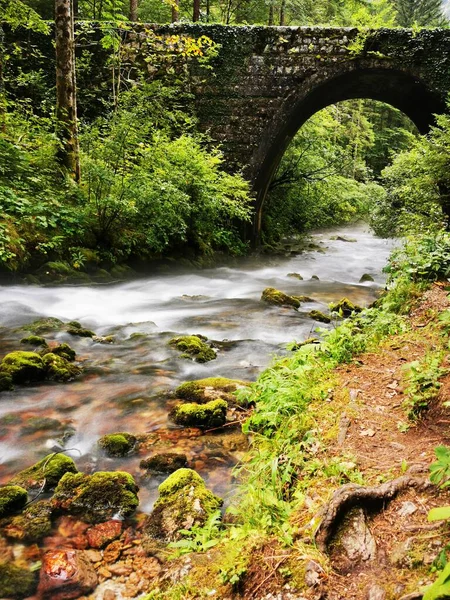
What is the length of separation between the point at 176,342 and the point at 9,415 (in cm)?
218

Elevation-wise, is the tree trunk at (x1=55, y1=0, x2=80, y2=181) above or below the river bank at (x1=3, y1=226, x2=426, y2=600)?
above

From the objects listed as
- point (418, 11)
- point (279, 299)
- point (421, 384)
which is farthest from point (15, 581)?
point (418, 11)

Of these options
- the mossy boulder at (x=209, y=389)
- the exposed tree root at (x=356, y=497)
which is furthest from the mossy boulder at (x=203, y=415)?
the exposed tree root at (x=356, y=497)

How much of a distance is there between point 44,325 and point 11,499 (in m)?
3.55

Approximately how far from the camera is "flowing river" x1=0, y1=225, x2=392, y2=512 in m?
3.13

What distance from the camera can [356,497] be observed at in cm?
174

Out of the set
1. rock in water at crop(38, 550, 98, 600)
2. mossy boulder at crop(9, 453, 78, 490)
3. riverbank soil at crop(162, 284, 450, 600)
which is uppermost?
riverbank soil at crop(162, 284, 450, 600)

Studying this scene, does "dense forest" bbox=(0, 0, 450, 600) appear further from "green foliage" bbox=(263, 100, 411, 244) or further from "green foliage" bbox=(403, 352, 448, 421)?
"green foliage" bbox=(263, 100, 411, 244)

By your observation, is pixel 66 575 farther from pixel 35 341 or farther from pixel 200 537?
pixel 35 341

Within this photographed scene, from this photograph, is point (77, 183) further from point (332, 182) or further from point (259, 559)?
point (332, 182)

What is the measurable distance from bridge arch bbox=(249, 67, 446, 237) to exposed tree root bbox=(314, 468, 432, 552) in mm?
10401

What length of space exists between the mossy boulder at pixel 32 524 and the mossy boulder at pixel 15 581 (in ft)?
0.58

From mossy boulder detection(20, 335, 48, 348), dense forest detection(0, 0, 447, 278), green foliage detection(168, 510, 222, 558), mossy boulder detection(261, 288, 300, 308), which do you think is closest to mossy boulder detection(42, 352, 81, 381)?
mossy boulder detection(20, 335, 48, 348)

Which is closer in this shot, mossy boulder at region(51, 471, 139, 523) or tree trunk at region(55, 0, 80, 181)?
mossy boulder at region(51, 471, 139, 523)
